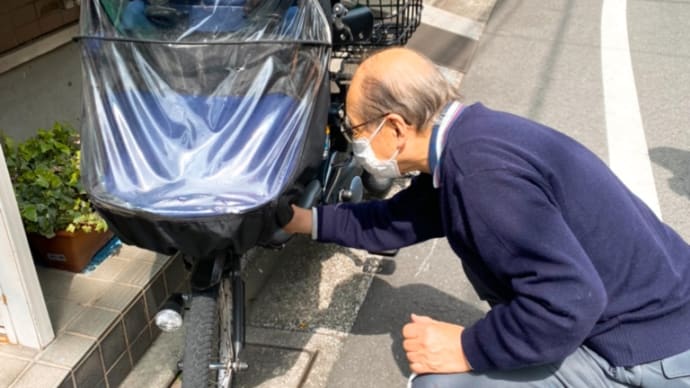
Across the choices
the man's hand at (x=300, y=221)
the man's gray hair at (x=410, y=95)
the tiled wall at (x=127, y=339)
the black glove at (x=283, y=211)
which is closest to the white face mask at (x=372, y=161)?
the man's gray hair at (x=410, y=95)

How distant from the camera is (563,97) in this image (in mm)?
6098

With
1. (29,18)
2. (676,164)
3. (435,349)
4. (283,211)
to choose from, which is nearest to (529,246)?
(435,349)

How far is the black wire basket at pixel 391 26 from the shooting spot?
3422 mm

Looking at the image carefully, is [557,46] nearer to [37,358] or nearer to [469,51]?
[469,51]

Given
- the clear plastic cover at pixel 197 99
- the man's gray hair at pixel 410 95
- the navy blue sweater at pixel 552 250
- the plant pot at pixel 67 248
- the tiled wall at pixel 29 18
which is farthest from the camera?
the tiled wall at pixel 29 18

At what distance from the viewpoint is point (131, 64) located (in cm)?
238

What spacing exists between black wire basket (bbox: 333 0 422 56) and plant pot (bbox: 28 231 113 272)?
149cm

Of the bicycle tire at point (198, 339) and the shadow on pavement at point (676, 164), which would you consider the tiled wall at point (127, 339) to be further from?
the shadow on pavement at point (676, 164)

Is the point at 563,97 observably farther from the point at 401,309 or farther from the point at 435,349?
the point at 435,349

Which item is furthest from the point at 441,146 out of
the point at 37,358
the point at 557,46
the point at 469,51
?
the point at 557,46

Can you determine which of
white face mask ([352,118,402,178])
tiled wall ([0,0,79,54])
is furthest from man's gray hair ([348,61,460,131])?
tiled wall ([0,0,79,54])

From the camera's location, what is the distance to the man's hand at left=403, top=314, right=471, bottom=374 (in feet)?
6.66

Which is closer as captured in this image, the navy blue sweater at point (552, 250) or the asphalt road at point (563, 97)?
the navy blue sweater at point (552, 250)

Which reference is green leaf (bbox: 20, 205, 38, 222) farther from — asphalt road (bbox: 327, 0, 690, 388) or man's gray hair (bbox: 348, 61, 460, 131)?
man's gray hair (bbox: 348, 61, 460, 131)
